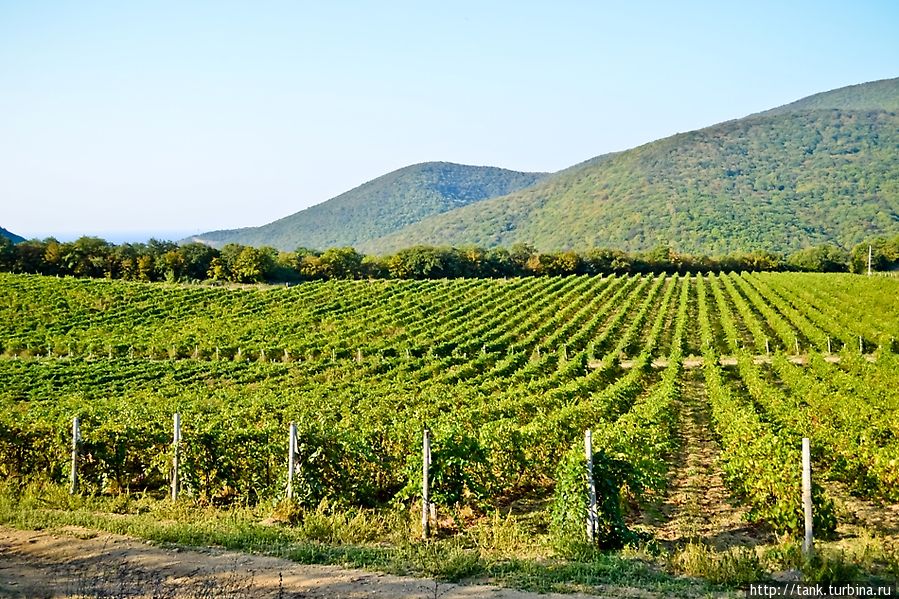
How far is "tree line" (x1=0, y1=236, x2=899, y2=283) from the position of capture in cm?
7438

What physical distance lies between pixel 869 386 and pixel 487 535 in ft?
51.9

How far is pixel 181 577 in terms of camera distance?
657cm

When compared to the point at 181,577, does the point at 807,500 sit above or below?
above

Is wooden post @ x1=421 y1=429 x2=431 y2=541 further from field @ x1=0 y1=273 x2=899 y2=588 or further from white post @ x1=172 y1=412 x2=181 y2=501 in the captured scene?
white post @ x1=172 y1=412 x2=181 y2=501

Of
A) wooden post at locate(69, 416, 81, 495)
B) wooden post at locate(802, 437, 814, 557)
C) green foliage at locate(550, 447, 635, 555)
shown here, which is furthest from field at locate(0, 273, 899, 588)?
wooden post at locate(802, 437, 814, 557)

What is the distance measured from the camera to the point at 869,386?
18906mm

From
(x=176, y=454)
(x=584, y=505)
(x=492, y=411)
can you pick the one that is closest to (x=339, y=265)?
(x=492, y=411)

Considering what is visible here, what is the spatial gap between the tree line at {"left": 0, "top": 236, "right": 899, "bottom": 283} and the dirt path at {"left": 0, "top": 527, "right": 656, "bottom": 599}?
69532 millimetres

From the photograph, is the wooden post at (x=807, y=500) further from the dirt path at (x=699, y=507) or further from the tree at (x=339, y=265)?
the tree at (x=339, y=265)

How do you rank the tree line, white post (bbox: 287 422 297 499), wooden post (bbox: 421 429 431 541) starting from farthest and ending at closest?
1. the tree line
2. white post (bbox: 287 422 297 499)
3. wooden post (bbox: 421 429 431 541)

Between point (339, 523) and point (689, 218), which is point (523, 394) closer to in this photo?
point (339, 523)

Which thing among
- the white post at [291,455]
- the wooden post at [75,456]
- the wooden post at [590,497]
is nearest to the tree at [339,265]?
the wooden post at [75,456]

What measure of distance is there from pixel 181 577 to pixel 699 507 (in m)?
7.40

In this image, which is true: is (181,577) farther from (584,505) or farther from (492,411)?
(492,411)
